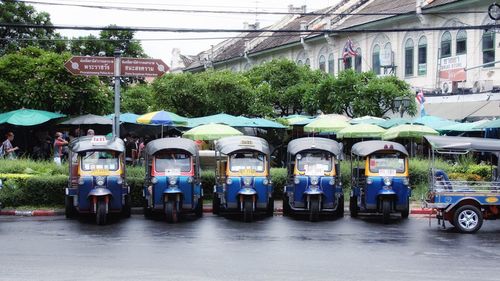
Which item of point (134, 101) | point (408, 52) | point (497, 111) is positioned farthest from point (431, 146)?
point (134, 101)

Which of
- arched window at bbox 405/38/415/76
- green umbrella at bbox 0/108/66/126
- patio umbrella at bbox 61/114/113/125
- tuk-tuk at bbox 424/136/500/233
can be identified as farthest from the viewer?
arched window at bbox 405/38/415/76

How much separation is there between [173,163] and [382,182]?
5603 mm

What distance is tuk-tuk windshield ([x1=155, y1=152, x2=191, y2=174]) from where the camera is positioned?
741 inches

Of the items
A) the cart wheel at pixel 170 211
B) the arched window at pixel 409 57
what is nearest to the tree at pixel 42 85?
the cart wheel at pixel 170 211

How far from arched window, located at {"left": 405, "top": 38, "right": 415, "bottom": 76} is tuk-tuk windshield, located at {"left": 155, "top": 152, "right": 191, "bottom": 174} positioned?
86.4 feet

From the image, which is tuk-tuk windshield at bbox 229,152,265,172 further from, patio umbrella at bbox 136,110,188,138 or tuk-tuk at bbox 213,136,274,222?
patio umbrella at bbox 136,110,188,138

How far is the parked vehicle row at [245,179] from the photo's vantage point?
18031 mm

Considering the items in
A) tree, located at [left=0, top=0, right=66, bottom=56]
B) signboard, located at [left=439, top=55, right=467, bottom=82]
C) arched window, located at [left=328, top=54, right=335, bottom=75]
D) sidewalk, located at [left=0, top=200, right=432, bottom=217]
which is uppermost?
tree, located at [left=0, top=0, right=66, bottom=56]

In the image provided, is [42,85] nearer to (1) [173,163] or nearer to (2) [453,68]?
(1) [173,163]

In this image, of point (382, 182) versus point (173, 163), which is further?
point (173, 163)

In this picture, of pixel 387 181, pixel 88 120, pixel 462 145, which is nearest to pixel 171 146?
pixel 387 181

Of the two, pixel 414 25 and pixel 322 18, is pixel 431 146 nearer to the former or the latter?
pixel 414 25

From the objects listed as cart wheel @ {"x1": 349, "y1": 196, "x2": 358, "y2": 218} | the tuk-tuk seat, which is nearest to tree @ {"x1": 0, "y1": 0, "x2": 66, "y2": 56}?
cart wheel @ {"x1": 349, "y1": 196, "x2": 358, "y2": 218}

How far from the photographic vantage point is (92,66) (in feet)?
64.7
